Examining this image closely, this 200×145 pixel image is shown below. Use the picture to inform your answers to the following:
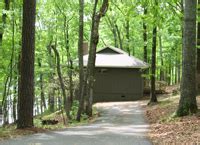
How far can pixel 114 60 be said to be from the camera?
34094 mm

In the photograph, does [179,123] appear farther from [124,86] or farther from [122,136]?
[124,86]

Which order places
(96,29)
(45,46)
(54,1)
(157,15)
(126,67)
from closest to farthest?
(157,15) < (96,29) < (54,1) < (45,46) < (126,67)

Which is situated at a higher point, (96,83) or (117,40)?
(117,40)

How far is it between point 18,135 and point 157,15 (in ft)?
26.3

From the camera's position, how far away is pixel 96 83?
33.3 m

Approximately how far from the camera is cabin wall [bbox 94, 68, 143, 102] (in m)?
33.3

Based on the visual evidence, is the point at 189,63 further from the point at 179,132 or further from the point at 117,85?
the point at 117,85

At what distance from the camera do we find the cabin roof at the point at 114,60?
3294cm

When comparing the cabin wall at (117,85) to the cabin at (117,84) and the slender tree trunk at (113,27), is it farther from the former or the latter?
the slender tree trunk at (113,27)

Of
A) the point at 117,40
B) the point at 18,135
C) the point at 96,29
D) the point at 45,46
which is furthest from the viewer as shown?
the point at 117,40

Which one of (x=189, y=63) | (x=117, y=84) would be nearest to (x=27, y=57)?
(x=189, y=63)

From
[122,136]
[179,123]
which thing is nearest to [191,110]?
[179,123]

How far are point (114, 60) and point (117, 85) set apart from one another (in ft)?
7.91

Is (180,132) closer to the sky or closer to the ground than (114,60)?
closer to the ground
